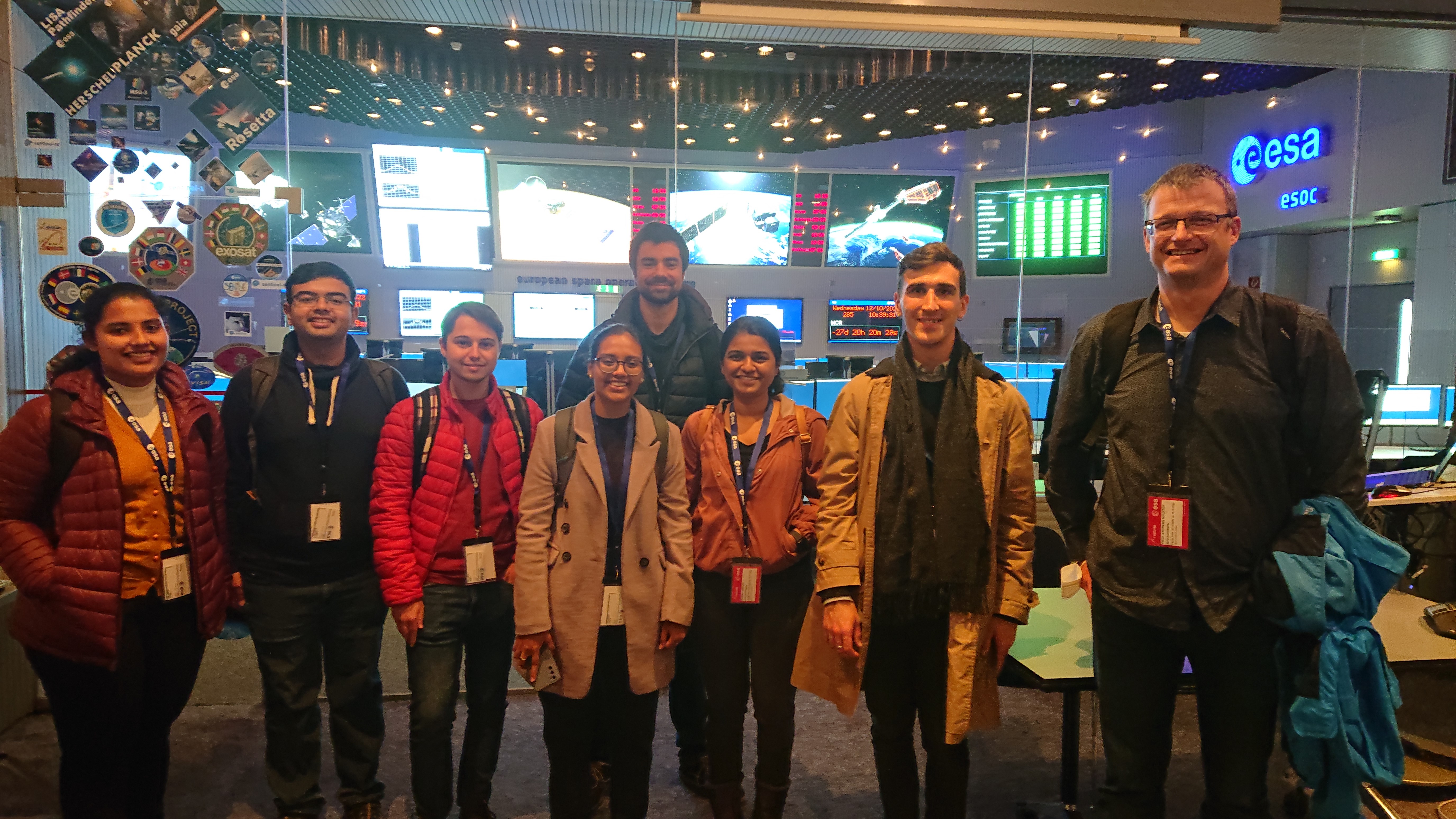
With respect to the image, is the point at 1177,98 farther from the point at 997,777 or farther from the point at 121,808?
the point at 121,808

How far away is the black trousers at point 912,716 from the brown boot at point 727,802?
1.55 ft

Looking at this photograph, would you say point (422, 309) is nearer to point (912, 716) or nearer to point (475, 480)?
point (475, 480)

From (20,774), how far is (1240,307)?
4.29m

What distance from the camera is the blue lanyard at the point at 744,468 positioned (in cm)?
223

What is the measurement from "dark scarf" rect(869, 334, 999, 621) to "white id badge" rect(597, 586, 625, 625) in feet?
2.39

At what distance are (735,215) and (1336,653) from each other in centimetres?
499

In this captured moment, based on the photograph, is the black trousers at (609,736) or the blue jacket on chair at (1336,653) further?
the black trousers at (609,736)

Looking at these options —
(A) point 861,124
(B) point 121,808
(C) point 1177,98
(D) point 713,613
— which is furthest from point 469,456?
(C) point 1177,98

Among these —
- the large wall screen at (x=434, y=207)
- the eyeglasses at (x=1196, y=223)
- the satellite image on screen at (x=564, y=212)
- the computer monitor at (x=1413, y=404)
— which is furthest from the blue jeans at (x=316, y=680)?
the computer monitor at (x=1413, y=404)

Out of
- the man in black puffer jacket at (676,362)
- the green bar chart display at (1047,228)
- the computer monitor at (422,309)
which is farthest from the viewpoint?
the computer monitor at (422,309)

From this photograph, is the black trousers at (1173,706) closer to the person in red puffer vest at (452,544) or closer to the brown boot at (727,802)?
the brown boot at (727,802)

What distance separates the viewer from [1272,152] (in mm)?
6574

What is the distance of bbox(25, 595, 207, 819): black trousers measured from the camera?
2076 millimetres

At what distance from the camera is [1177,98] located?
21.6ft
